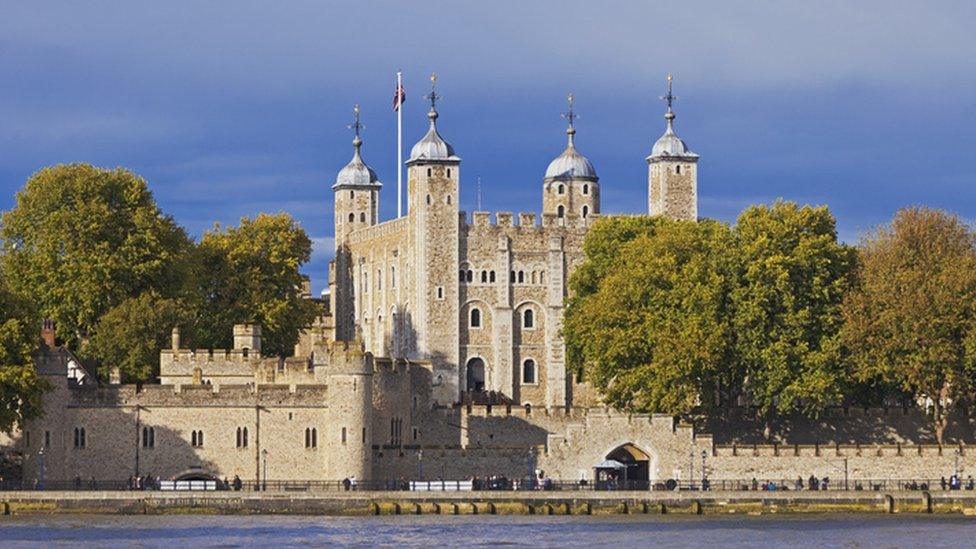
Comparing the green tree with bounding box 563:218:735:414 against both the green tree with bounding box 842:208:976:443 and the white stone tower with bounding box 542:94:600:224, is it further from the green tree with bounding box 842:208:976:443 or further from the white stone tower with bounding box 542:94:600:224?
the white stone tower with bounding box 542:94:600:224

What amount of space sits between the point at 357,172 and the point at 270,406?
51.3m

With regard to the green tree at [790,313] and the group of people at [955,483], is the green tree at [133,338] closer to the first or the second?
the green tree at [790,313]

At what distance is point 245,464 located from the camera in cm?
9450

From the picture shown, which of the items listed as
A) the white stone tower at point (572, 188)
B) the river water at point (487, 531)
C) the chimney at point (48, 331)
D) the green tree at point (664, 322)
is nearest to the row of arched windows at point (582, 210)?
the white stone tower at point (572, 188)

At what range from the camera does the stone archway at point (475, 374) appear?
131000mm

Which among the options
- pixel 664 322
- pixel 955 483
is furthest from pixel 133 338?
pixel 955 483

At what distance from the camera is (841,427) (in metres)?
108

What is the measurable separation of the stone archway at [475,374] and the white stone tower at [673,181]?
10.0 meters

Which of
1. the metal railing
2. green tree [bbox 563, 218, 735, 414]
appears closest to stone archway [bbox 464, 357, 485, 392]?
green tree [bbox 563, 218, 735, 414]

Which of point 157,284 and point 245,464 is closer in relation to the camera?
point 245,464

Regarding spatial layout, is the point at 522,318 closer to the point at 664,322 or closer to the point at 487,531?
the point at 664,322

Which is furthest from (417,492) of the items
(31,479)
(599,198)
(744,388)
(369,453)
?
(599,198)

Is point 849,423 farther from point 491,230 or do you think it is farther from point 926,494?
point 491,230

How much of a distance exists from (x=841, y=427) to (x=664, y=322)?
754cm
